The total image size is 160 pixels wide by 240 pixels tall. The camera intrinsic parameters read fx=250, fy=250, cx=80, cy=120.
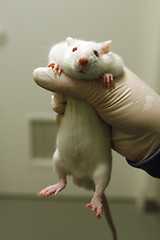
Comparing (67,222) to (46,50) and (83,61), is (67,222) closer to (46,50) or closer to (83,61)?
(46,50)

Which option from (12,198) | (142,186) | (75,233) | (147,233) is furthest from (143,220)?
(12,198)

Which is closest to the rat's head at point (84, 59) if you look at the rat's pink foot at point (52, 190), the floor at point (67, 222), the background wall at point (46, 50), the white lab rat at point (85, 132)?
the white lab rat at point (85, 132)

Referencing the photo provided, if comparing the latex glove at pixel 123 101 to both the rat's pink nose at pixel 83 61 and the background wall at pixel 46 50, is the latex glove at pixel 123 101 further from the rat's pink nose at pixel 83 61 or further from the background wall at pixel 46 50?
the background wall at pixel 46 50

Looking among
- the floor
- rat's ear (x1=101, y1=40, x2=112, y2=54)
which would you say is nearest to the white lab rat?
rat's ear (x1=101, y1=40, x2=112, y2=54)

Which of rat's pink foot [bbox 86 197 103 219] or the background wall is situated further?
the background wall

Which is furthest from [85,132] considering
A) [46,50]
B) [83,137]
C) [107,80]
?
[46,50]

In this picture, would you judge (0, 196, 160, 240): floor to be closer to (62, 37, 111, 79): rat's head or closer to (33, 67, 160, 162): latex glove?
(33, 67, 160, 162): latex glove
